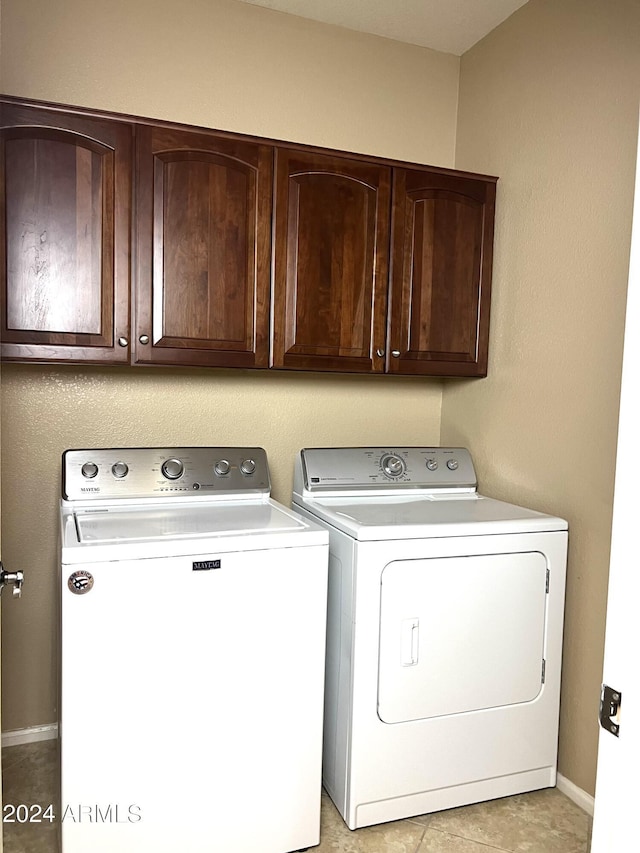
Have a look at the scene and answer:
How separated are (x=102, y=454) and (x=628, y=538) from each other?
1.74 meters

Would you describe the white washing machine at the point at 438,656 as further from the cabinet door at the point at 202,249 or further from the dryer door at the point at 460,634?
the cabinet door at the point at 202,249

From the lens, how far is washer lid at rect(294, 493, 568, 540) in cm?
194

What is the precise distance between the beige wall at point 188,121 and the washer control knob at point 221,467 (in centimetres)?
31

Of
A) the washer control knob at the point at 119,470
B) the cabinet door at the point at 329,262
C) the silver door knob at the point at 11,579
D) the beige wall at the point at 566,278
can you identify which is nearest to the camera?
the silver door knob at the point at 11,579

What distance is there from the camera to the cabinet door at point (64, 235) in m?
1.92

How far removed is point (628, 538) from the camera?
2.65ft

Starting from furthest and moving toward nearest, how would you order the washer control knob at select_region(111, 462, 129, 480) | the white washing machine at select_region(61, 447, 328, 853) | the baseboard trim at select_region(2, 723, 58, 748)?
the baseboard trim at select_region(2, 723, 58, 748), the washer control knob at select_region(111, 462, 129, 480), the white washing machine at select_region(61, 447, 328, 853)

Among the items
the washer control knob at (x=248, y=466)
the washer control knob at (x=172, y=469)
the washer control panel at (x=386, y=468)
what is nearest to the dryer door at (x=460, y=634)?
the washer control panel at (x=386, y=468)

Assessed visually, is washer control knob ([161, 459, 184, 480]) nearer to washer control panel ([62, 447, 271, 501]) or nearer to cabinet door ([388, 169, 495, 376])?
washer control panel ([62, 447, 271, 501])

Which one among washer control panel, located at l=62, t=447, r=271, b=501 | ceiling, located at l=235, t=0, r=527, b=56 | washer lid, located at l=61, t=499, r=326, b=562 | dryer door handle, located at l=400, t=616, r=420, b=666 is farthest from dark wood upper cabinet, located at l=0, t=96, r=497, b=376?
dryer door handle, located at l=400, t=616, r=420, b=666

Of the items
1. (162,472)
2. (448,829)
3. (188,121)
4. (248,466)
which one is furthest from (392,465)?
(188,121)

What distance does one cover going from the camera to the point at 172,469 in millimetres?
2217

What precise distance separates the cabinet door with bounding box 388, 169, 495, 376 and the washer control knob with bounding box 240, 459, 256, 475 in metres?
0.62

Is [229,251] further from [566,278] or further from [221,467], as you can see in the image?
[566,278]
